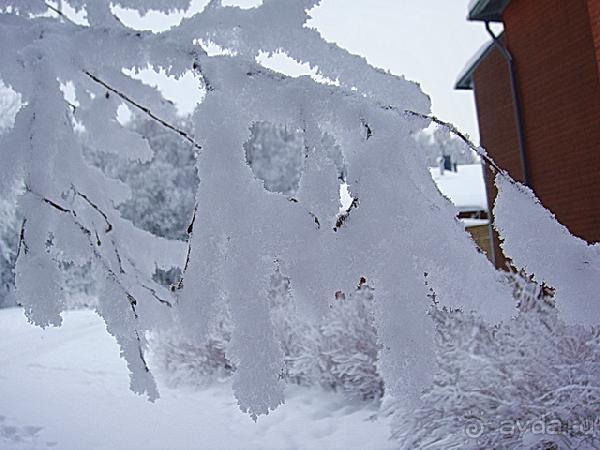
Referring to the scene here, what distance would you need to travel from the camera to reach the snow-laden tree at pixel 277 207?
102cm

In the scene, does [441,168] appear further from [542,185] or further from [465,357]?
[465,357]

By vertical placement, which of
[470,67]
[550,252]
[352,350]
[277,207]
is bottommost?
[352,350]

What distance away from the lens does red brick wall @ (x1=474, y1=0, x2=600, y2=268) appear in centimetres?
699

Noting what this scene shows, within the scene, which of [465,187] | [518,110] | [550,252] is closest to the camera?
[550,252]

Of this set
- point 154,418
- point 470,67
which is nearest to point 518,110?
point 470,67

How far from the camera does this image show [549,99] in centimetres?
792

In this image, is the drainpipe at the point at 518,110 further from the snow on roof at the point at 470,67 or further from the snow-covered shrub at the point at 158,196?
→ the snow-covered shrub at the point at 158,196

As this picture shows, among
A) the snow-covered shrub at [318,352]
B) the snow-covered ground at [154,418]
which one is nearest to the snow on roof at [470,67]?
the snow-covered shrub at [318,352]

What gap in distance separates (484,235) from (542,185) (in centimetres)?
769

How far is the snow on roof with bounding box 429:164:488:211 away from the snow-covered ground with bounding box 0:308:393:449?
9.90m

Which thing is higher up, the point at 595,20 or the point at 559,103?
the point at 595,20

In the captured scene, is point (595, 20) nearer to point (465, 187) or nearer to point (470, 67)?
point (470, 67)

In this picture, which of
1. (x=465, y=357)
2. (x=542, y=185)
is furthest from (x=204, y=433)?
(x=542, y=185)

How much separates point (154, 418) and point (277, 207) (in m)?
5.61
